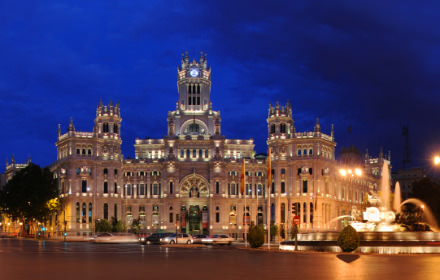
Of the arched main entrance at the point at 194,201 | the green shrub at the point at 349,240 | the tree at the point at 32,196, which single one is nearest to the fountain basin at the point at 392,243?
the green shrub at the point at 349,240

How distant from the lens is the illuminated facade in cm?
13488

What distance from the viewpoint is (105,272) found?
29.7 meters

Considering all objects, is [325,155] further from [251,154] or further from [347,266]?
[347,266]

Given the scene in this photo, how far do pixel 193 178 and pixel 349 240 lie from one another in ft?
Result: 319

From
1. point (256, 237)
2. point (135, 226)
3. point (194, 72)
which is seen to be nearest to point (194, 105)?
point (194, 72)

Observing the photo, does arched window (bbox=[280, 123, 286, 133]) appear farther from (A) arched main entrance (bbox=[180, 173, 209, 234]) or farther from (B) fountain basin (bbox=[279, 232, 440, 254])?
(B) fountain basin (bbox=[279, 232, 440, 254])

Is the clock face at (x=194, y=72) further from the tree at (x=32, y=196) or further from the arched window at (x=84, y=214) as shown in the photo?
the tree at (x=32, y=196)

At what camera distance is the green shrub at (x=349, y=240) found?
4759 cm

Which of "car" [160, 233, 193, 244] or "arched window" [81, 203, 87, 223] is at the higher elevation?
"arched window" [81, 203, 87, 223]

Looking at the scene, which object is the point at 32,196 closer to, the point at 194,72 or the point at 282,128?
the point at 194,72

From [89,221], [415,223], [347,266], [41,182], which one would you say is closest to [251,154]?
[89,221]

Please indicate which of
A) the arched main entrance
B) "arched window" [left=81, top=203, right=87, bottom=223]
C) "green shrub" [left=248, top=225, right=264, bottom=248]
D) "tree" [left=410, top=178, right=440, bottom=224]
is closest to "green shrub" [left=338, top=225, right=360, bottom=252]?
"green shrub" [left=248, top=225, right=264, bottom=248]

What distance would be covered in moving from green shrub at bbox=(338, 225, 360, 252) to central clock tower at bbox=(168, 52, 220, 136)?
327 feet

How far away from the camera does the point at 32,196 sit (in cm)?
11981
